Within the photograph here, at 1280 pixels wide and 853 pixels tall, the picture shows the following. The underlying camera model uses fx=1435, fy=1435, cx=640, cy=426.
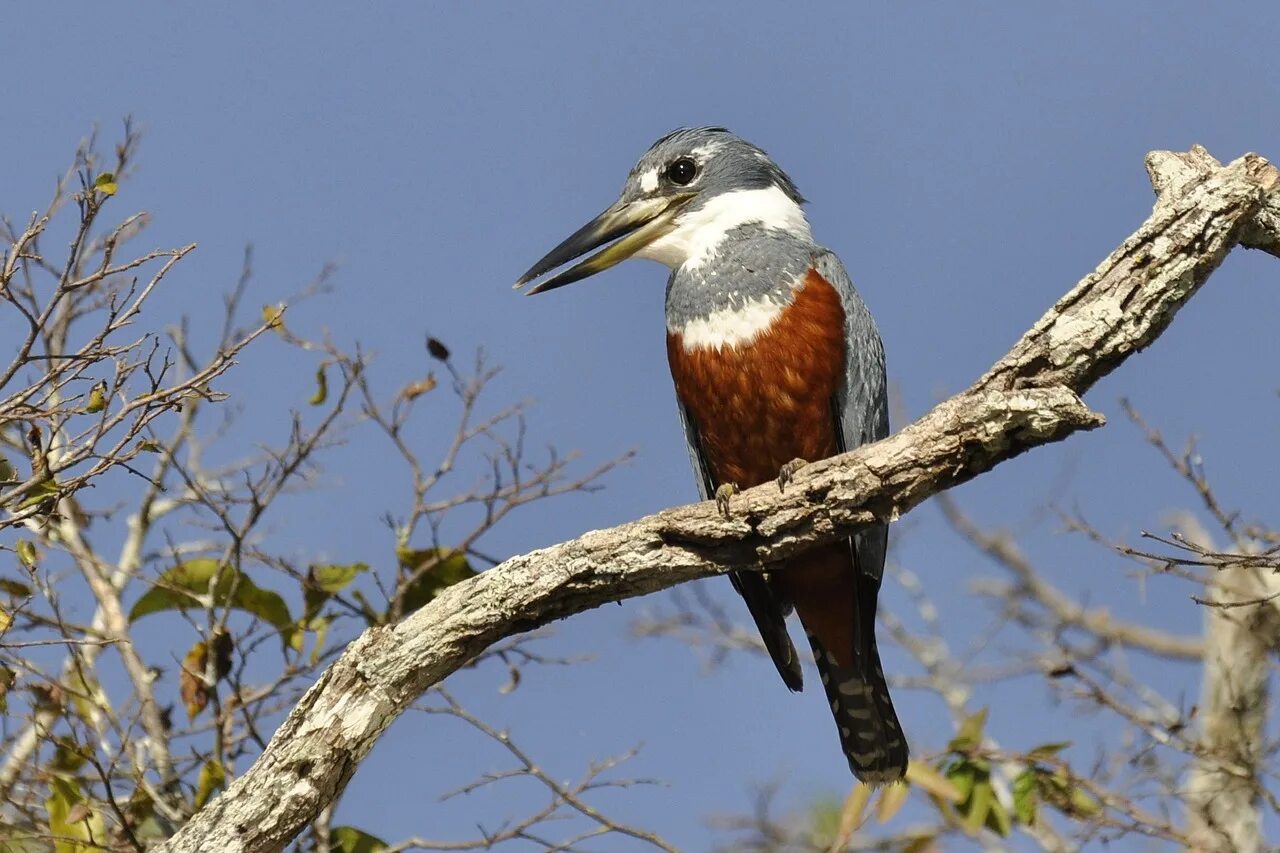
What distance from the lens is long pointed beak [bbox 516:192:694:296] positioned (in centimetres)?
501

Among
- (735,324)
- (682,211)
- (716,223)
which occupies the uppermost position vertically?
(682,211)

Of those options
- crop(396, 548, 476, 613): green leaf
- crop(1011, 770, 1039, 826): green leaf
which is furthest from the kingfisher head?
crop(1011, 770, 1039, 826): green leaf

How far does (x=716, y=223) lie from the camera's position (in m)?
4.99

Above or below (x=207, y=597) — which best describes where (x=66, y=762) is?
below

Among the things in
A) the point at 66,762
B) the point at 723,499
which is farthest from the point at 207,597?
the point at 723,499

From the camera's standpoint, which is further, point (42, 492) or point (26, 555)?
point (26, 555)

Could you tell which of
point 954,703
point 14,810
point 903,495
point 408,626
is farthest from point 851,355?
point 954,703

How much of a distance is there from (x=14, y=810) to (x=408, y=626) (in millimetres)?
1700

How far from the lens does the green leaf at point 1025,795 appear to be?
185 inches

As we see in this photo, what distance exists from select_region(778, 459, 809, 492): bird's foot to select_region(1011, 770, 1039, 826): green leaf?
52.1 inches

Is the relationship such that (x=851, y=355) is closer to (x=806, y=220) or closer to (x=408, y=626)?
(x=806, y=220)

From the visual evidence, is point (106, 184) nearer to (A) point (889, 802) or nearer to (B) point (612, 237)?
(B) point (612, 237)

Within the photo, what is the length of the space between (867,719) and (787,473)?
128cm

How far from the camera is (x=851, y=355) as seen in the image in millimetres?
4547
